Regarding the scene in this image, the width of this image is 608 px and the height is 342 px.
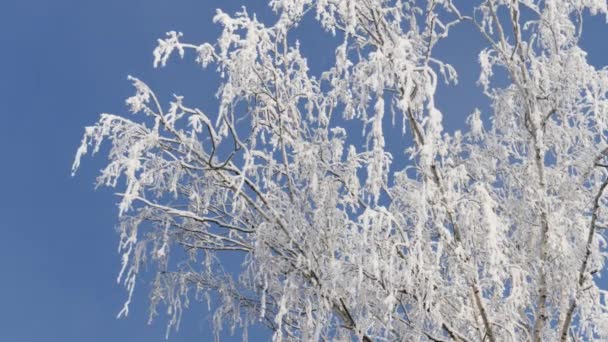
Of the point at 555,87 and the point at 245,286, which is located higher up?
the point at 555,87

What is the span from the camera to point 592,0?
493 centimetres

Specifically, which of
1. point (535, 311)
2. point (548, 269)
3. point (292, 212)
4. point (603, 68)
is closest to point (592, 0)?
point (603, 68)

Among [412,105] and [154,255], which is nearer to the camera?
[412,105]

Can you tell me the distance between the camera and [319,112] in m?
5.42

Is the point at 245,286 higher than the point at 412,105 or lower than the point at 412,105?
lower

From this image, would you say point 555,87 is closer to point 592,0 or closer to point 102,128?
point 592,0

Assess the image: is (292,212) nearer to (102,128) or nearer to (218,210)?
(218,210)

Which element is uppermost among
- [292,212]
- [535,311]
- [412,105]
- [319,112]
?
[319,112]

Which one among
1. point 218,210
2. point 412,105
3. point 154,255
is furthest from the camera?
point 218,210

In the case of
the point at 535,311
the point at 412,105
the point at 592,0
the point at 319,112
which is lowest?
the point at 535,311

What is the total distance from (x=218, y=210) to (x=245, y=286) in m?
0.63

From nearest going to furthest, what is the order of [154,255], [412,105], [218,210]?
[412,105]
[154,255]
[218,210]

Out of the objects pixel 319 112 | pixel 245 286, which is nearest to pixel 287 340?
pixel 245 286

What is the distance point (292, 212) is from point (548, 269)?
1.71 meters
